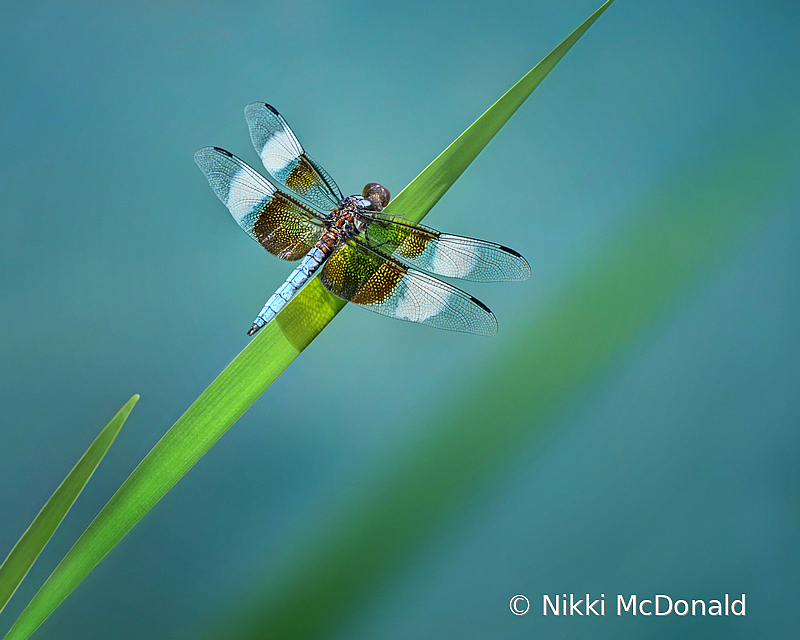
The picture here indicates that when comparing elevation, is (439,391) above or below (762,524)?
below

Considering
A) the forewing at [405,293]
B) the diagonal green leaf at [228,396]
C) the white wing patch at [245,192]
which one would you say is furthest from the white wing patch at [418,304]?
the white wing patch at [245,192]

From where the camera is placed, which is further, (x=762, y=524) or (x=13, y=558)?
(x=762, y=524)

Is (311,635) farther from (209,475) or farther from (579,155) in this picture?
(579,155)

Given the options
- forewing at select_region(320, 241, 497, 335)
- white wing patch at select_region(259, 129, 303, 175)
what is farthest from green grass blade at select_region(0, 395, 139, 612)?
white wing patch at select_region(259, 129, 303, 175)

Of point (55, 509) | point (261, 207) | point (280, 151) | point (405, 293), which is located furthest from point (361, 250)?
point (55, 509)

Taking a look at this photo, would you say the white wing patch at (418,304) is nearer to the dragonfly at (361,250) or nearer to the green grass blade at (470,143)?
the dragonfly at (361,250)

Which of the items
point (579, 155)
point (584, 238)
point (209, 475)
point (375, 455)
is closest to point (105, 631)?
point (209, 475)

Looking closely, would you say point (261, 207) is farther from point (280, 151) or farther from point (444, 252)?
point (444, 252)
